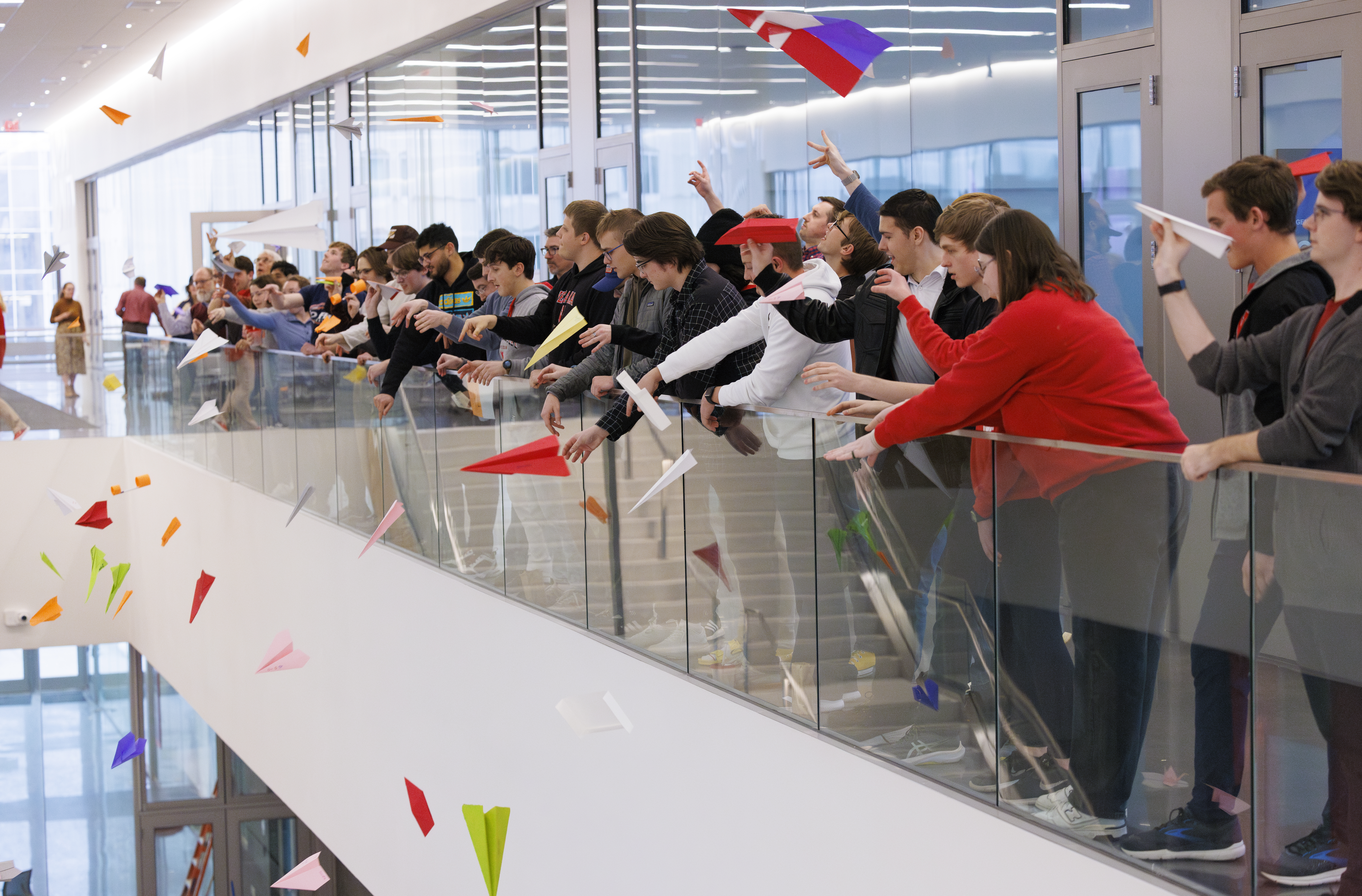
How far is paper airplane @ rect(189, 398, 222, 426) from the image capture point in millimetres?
9742

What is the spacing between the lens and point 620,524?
15.3 feet

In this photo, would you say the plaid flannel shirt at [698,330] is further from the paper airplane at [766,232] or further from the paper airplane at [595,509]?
the paper airplane at [595,509]

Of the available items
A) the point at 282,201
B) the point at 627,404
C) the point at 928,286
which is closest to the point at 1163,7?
→ the point at 928,286

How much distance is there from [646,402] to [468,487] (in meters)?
2.27

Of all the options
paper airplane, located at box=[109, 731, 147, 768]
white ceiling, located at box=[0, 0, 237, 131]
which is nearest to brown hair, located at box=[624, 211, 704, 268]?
paper airplane, located at box=[109, 731, 147, 768]

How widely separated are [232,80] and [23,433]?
5.88 meters

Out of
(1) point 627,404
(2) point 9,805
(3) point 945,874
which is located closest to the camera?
(3) point 945,874

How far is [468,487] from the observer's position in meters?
6.01

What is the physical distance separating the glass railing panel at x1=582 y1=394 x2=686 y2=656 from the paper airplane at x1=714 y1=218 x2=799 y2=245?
585 millimetres

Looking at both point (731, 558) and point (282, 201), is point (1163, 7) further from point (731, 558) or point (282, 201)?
point (282, 201)

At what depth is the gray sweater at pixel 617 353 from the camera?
186 inches

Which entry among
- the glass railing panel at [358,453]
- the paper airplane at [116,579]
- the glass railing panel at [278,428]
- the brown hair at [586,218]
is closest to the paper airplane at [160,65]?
the paper airplane at [116,579]

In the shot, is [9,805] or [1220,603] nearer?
[1220,603]

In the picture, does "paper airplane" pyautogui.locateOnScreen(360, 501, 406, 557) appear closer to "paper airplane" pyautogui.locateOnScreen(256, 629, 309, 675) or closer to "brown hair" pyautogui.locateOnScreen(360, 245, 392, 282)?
"brown hair" pyautogui.locateOnScreen(360, 245, 392, 282)
